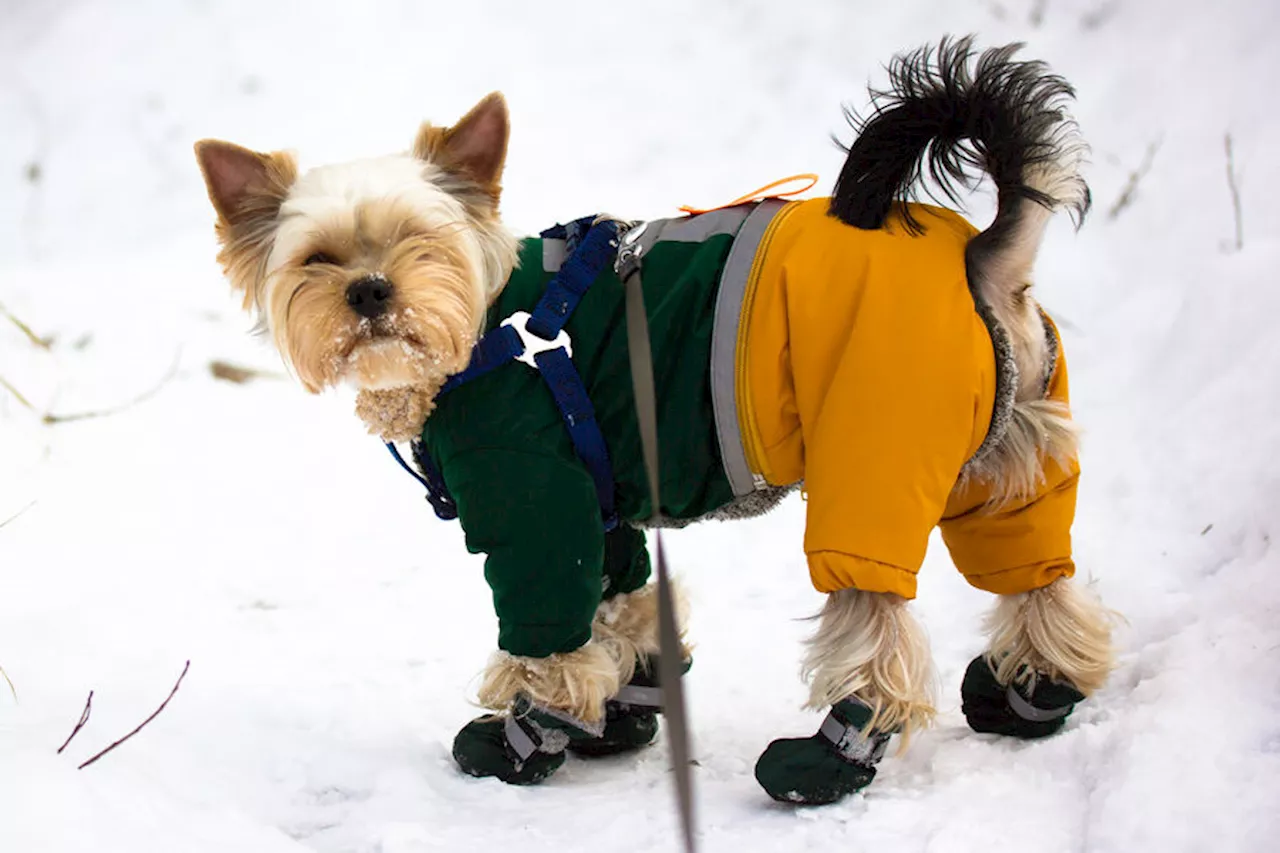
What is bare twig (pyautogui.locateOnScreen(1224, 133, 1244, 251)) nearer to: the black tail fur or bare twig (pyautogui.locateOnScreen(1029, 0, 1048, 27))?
bare twig (pyautogui.locateOnScreen(1029, 0, 1048, 27))

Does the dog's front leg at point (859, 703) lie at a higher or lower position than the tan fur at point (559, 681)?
higher

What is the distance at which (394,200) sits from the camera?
2.45 m

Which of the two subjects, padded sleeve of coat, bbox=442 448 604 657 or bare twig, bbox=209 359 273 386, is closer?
padded sleeve of coat, bbox=442 448 604 657

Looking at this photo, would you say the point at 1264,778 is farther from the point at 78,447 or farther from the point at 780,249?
the point at 78,447

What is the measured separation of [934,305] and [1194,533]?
1470 mm

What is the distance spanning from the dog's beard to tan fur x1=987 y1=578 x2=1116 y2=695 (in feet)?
4.69

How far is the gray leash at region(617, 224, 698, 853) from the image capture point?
1.52 m

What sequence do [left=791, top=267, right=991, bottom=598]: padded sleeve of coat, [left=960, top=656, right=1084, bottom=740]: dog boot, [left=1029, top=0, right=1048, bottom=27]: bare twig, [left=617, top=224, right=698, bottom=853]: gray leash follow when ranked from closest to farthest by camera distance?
[left=617, top=224, right=698, bottom=853]: gray leash, [left=791, top=267, right=991, bottom=598]: padded sleeve of coat, [left=960, top=656, right=1084, bottom=740]: dog boot, [left=1029, top=0, right=1048, bottom=27]: bare twig

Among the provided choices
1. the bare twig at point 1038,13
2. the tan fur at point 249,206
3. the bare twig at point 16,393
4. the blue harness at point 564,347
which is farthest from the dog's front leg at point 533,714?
the bare twig at point 1038,13

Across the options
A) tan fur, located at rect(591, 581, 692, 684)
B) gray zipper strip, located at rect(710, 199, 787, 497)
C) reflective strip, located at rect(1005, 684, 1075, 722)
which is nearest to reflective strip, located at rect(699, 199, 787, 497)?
gray zipper strip, located at rect(710, 199, 787, 497)

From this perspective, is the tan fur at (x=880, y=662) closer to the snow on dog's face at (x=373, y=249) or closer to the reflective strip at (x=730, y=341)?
the reflective strip at (x=730, y=341)

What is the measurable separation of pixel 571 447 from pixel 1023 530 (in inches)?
40.9

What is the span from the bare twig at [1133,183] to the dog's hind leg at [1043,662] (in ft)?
8.52

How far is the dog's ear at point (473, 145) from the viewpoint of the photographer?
261 cm
